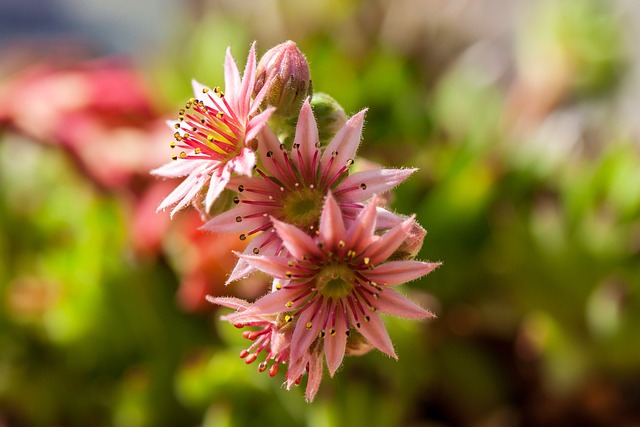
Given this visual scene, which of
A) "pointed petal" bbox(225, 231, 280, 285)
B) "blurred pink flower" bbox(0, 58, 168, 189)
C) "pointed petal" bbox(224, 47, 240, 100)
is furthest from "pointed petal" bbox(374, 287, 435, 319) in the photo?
"blurred pink flower" bbox(0, 58, 168, 189)

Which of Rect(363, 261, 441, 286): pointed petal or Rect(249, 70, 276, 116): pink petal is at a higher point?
Rect(249, 70, 276, 116): pink petal

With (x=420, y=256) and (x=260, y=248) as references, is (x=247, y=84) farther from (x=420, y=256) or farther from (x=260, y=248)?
(x=420, y=256)

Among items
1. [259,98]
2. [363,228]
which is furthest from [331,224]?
[259,98]

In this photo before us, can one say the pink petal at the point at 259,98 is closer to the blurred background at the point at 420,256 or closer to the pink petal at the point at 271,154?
the pink petal at the point at 271,154

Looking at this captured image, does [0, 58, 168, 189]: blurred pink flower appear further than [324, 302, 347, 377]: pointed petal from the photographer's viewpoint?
Yes

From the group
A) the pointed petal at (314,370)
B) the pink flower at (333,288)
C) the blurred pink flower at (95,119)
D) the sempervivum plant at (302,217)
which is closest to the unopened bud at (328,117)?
the sempervivum plant at (302,217)

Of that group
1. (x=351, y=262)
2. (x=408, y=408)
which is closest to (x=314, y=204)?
(x=351, y=262)

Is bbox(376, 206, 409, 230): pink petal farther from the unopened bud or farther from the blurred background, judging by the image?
the blurred background
